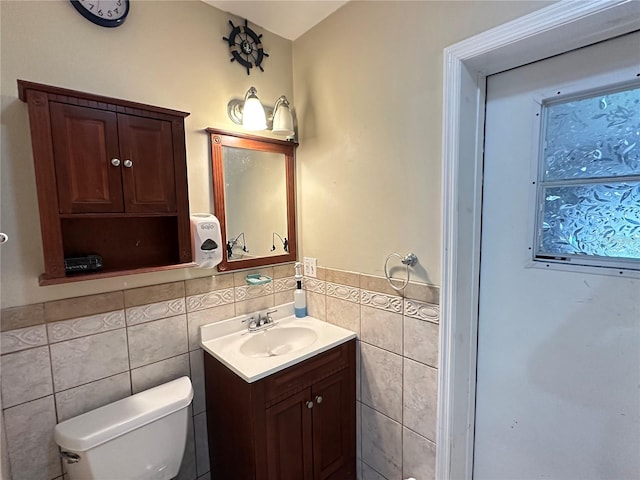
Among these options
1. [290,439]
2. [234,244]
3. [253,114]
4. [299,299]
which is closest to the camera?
[290,439]

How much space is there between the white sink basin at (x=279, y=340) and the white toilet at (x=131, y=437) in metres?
0.36

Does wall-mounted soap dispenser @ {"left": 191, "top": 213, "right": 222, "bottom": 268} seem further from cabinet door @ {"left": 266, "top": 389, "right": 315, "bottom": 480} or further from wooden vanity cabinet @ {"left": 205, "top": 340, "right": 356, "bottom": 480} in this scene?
cabinet door @ {"left": 266, "top": 389, "right": 315, "bottom": 480}

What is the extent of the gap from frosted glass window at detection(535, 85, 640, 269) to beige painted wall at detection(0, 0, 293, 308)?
134 cm

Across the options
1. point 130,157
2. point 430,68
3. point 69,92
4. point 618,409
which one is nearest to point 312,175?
point 430,68

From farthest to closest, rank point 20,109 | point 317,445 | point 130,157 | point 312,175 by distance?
point 312,175, point 317,445, point 130,157, point 20,109

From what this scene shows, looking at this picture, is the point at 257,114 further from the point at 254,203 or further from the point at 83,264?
the point at 83,264

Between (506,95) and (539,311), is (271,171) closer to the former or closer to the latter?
(506,95)

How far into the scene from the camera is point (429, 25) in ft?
3.84

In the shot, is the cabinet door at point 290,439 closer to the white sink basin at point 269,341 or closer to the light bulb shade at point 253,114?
Answer: the white sink basin at point 269,341

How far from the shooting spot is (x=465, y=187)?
1.17 m

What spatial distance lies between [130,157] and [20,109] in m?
0.35

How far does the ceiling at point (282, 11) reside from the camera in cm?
144

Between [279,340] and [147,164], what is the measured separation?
41.8 inches

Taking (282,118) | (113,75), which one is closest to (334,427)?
(282,118)
